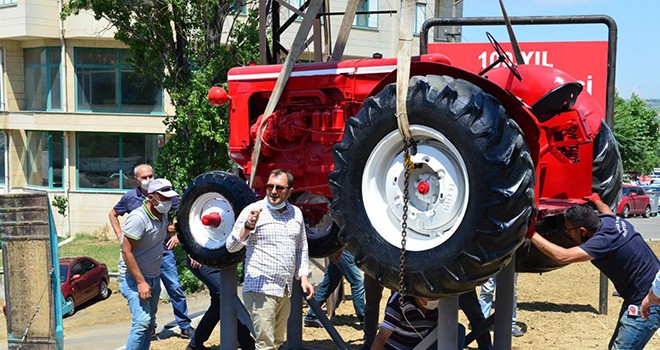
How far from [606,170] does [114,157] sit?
816 inches

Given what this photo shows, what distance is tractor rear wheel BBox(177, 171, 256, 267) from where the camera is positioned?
7.01 m

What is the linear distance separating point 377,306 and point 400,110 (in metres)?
3.05

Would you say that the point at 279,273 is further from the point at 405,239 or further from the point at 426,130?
the point at 426,130

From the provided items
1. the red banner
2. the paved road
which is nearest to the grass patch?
the red banner

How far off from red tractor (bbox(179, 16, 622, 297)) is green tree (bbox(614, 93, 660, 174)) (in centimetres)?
3330

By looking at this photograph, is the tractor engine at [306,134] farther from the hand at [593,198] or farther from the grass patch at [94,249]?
the grass patch at [94,249]

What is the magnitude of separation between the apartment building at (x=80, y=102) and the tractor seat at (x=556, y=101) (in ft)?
61.5

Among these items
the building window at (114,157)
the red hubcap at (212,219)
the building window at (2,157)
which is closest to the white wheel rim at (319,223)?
the red hubcap at (212,219)

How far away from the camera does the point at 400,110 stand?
5.20m

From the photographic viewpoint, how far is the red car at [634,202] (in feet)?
115

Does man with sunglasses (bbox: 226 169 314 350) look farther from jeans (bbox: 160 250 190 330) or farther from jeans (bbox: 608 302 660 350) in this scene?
jeans (bbox: 160 250 190 330)

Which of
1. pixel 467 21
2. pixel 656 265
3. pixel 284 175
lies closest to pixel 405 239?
pixel 284 175

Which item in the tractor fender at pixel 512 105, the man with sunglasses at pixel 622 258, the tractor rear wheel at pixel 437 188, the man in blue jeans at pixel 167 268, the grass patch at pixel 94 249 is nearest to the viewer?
the tractor rear wheel at pixel 437 188

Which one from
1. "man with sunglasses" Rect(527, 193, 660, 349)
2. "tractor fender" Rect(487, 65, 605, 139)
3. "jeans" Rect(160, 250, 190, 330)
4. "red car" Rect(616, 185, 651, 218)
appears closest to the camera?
"man with sunglasses" Rect(527, 193, 660, 349)
